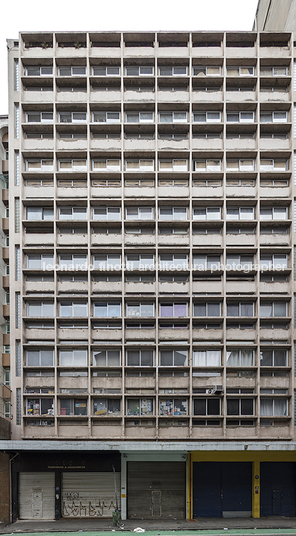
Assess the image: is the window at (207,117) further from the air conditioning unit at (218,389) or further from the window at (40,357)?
→ the window at (40,357)

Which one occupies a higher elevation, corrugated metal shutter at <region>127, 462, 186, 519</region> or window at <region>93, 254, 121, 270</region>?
window at <region>93, 254, 121, 270</region>

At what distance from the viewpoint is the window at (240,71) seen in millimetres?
27188

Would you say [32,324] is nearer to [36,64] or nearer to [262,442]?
[262,442]

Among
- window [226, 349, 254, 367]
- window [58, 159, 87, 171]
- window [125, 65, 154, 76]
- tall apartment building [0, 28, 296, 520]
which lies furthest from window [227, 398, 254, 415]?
window [125, 65, 154, 76]

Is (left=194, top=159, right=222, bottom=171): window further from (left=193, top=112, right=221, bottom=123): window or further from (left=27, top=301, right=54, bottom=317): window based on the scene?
(left=27, top=301, right=54, bottom=317): window

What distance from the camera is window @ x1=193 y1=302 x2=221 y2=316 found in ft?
84.4

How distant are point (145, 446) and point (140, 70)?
2538 cm

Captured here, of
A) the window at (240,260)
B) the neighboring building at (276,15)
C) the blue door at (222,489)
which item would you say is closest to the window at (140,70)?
the neighboring building at (276,15)

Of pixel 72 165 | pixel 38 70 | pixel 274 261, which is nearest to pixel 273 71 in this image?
pixel 274 261

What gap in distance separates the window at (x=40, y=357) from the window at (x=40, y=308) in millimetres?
2437

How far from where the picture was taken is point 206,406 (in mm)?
24828

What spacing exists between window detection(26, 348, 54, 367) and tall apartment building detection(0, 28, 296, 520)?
10cm

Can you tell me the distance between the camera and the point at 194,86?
1064 inches

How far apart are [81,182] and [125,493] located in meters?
21.0
